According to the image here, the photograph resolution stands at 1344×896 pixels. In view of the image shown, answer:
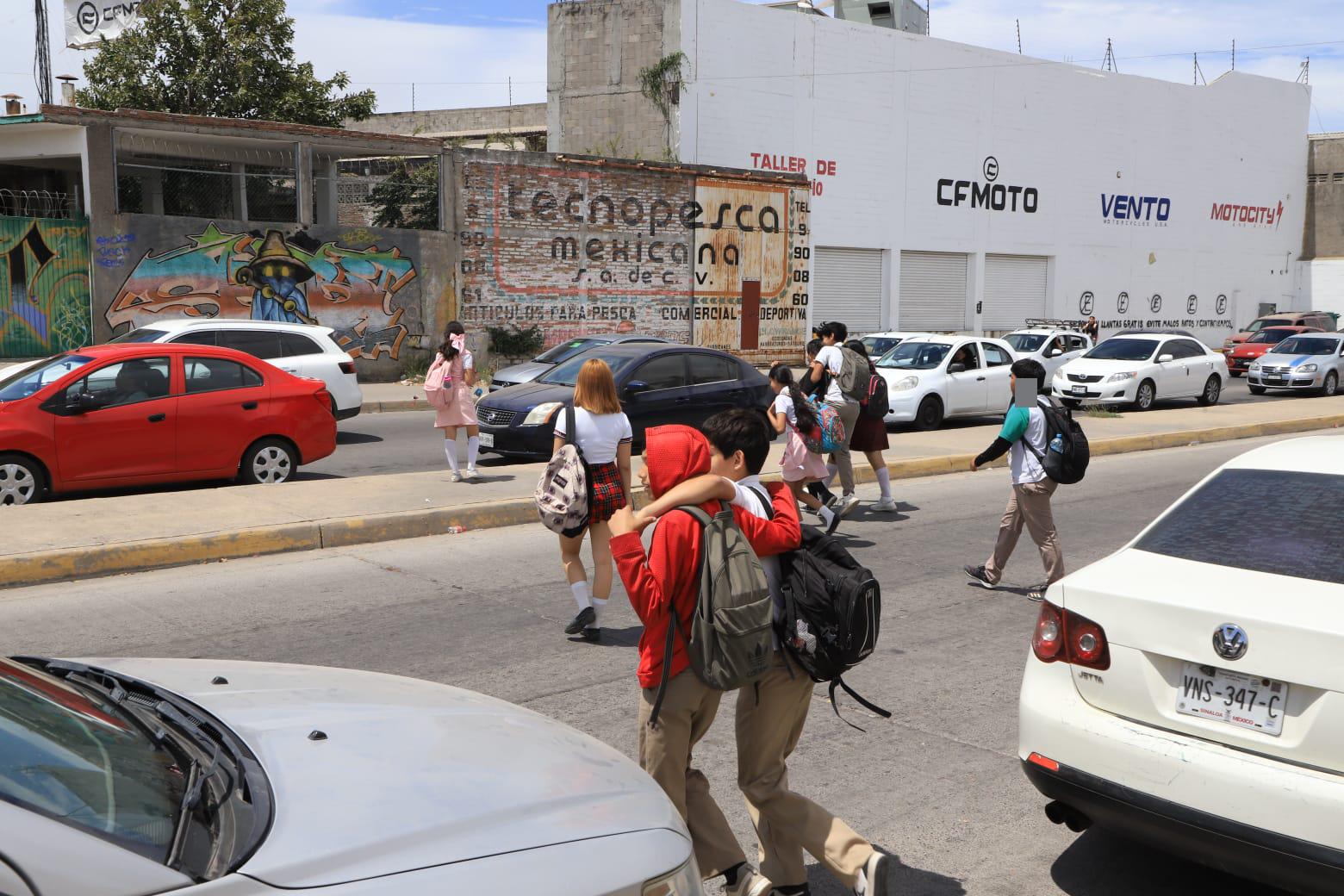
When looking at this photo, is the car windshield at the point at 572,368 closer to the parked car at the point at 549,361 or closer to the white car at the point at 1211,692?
the parked car at the point at 549,361

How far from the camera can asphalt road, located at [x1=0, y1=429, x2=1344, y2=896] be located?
4518 mm

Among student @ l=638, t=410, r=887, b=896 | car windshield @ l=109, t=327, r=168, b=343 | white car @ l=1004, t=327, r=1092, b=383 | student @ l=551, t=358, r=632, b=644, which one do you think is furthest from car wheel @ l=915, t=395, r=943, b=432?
student @ l=638, t=410, r=887, b=896

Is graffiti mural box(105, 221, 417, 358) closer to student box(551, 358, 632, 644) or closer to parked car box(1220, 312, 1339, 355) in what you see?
student box(551, 358, 632, 644)

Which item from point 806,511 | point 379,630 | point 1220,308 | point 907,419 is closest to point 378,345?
point 907,419

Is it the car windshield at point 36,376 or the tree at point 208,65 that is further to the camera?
the tree at point 208,65

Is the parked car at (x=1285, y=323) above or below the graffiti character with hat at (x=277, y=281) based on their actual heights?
below

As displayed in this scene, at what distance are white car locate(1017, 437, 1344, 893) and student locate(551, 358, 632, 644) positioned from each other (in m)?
3.12

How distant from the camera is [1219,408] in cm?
2273

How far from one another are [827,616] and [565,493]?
317cm

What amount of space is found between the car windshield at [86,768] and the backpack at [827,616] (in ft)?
6.17

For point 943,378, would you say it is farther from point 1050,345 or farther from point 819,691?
point 819,691

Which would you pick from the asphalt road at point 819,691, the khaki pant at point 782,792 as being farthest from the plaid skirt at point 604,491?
the khaki pant at point 782,792

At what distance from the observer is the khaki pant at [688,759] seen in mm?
3730

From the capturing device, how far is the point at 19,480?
33.9ft
